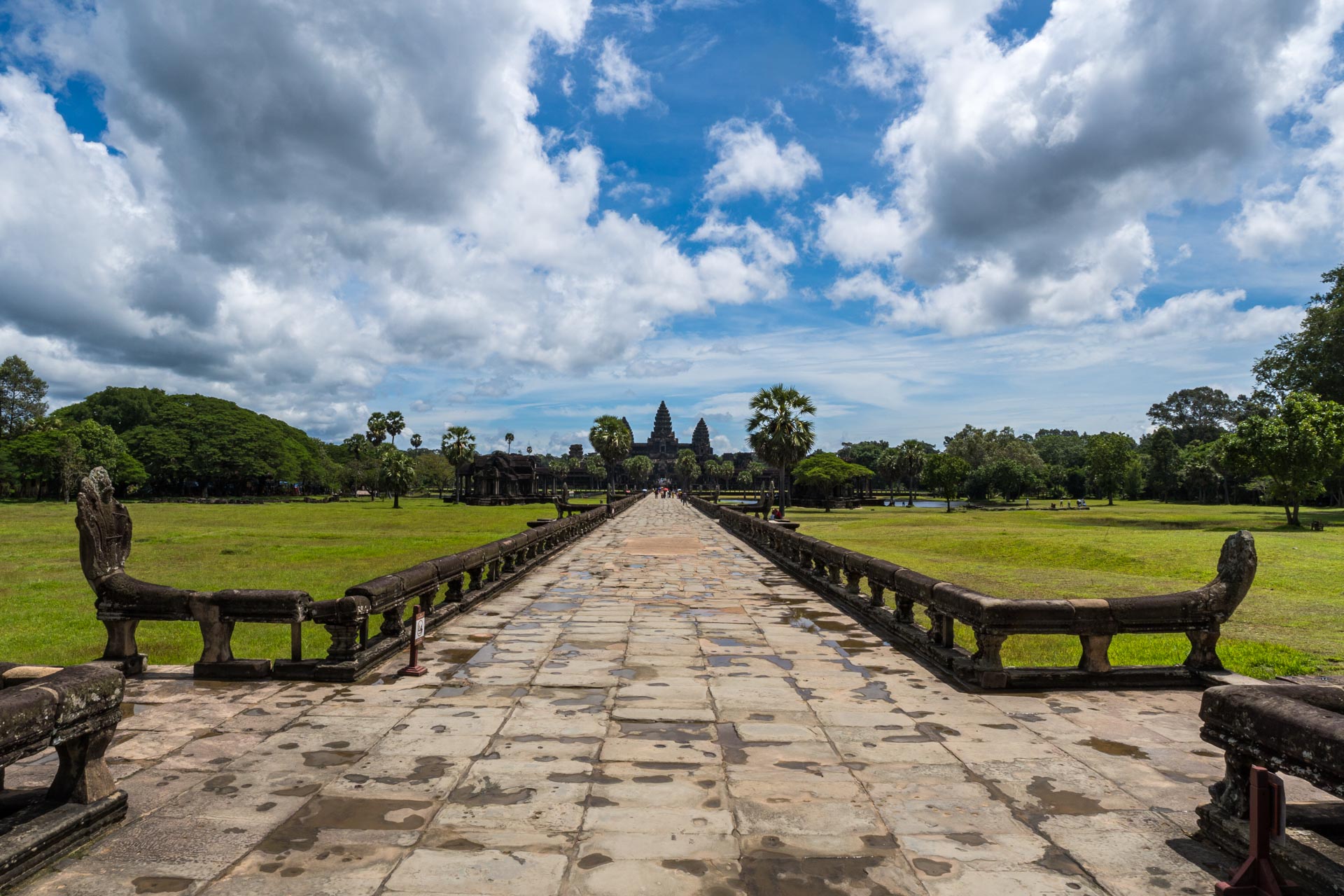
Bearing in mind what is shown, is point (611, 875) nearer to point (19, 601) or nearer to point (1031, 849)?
point (1031, 849)

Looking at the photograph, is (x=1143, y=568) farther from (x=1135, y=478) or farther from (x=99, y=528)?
(x=1135, y=478)

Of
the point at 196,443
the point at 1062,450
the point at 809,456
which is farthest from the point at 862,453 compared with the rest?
the point at 196,443

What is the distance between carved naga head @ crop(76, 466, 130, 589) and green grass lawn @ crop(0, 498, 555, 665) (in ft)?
6.81

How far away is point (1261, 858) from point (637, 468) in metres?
134

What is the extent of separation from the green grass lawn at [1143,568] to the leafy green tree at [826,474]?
64.9 feet

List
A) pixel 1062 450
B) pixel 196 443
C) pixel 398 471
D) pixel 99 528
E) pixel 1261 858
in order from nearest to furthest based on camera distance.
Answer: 1. pixel 1261 858
2. pixel 99 528
3. pixel 398 471
4. pixel 196 443
5. pixel 1062 450

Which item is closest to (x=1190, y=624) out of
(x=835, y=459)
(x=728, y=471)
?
(x=835, y=459)

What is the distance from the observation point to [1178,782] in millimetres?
4316

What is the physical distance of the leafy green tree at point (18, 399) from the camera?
81.4 meters

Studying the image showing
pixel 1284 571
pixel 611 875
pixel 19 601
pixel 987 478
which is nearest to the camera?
pixel 611 875

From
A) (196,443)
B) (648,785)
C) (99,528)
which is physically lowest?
(648,785)

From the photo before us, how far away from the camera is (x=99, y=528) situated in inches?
268

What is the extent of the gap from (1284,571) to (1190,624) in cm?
1582

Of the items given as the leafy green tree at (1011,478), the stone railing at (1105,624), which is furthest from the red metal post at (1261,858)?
the leafy green tree at (1011,478)
